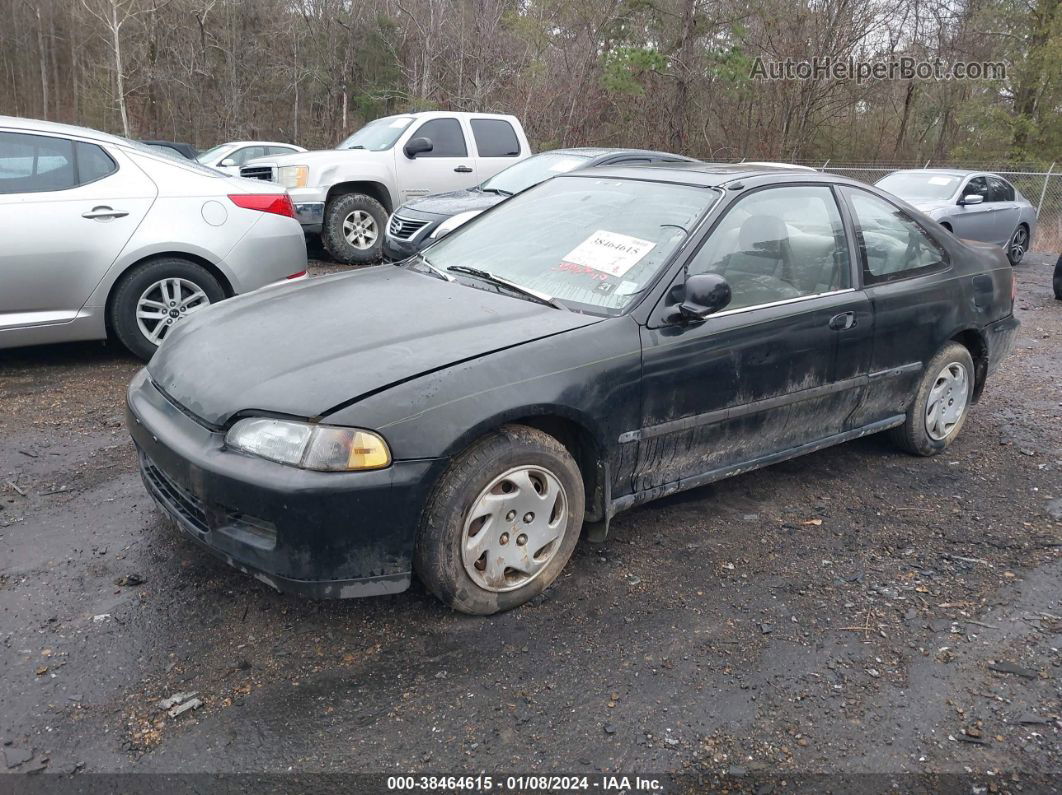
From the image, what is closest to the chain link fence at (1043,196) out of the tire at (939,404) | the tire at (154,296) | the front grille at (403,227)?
the front grille at (403,227)

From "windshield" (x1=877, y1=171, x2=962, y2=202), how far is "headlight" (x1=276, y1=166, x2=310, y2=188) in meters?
8.01

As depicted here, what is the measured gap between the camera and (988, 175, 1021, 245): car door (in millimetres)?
12883

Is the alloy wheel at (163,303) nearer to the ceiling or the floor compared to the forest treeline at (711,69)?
nearer to the floor

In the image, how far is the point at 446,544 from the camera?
280cm

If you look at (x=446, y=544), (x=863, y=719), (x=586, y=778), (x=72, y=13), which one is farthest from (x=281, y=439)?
(x=72, y=13)

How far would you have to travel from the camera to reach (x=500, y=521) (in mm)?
2951

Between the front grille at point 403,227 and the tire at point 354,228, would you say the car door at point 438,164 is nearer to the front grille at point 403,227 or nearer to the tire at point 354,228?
the tire at point 354,228

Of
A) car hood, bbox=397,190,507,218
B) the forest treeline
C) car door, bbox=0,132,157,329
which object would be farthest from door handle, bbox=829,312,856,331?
the forest treeline

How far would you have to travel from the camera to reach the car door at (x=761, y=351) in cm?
335

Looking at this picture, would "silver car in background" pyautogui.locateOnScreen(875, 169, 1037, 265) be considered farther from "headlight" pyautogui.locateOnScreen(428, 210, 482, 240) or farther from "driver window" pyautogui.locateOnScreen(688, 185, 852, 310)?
"driver window" pyautogui.locateOnScreen(688, 185, 852, 310)

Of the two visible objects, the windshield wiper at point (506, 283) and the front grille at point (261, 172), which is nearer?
the windshield wiper at point (506, 283)

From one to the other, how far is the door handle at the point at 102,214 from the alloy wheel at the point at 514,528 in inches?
152

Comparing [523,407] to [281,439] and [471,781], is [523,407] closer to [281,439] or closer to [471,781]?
[281,439]

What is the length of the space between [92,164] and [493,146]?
21.5 feet
